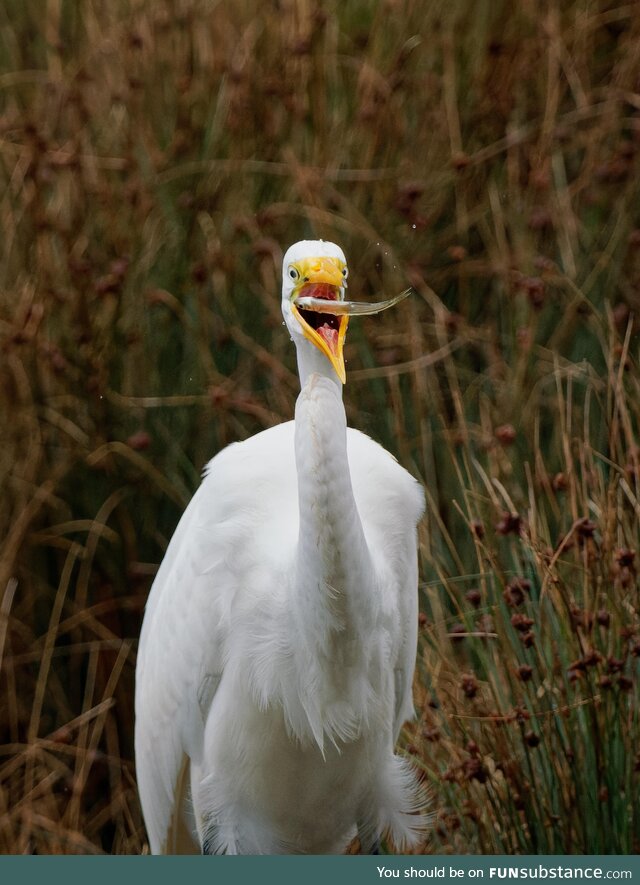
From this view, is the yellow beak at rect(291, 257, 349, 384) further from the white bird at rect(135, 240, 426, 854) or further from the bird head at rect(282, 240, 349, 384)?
the white bird at rect(135, 240, 426, 854)

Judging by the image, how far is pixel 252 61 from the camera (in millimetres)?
3299

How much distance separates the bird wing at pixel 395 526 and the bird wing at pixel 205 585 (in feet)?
0.40

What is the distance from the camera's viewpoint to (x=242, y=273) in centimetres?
314

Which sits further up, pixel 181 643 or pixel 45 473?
pixel 45 473

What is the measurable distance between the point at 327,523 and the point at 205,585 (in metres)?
0.45

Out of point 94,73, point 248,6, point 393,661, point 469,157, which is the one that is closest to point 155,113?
point 94,73

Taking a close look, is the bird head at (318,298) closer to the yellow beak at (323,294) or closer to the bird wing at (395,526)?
the yellow beak at (323,294)

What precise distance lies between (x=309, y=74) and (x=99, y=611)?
1447mm

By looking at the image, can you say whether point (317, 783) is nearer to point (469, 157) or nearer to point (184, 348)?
point (184, 348)

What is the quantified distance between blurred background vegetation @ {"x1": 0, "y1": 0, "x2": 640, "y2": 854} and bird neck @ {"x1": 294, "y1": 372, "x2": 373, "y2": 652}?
828 millimetres

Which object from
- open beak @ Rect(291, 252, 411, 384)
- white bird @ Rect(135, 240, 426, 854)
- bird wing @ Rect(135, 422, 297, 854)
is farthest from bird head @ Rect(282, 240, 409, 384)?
bird wing @ Rect(135, 422, 297, 854)

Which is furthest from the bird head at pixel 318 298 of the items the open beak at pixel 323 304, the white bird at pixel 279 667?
the white bird at pixel 279 667

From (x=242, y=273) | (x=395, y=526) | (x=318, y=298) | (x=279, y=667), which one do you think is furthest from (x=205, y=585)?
(x=242, y=273)

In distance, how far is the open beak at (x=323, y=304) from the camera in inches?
65.4
